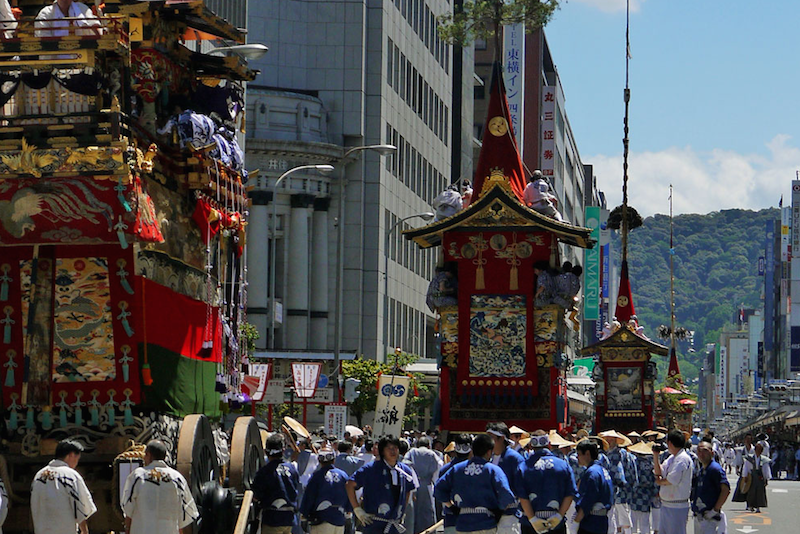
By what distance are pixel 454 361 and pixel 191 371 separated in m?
14.3

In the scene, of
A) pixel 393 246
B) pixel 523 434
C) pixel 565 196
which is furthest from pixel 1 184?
pixel 565 196

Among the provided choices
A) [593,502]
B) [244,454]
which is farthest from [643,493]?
[244,454]

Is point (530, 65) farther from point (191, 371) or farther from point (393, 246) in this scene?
point (191, 371)

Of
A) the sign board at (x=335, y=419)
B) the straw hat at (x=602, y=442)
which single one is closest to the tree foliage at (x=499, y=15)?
the sign board at (x=335, y=419)

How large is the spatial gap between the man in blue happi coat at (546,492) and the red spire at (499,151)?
46.3 ft

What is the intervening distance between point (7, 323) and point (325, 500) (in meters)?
4.64

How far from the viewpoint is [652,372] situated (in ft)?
146

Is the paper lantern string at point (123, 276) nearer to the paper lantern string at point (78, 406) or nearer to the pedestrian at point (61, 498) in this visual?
the paper lantern string at point (78, 406)

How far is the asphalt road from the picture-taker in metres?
26.7

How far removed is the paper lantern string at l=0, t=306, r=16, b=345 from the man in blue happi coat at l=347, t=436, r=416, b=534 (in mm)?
4069

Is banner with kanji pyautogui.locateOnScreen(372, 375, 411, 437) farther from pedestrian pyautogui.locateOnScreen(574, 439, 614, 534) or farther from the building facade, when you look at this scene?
the building facade

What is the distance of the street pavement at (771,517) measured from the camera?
26.7m

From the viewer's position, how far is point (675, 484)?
60.7 feet

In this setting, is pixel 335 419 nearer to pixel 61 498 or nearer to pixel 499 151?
pixel 499 151
